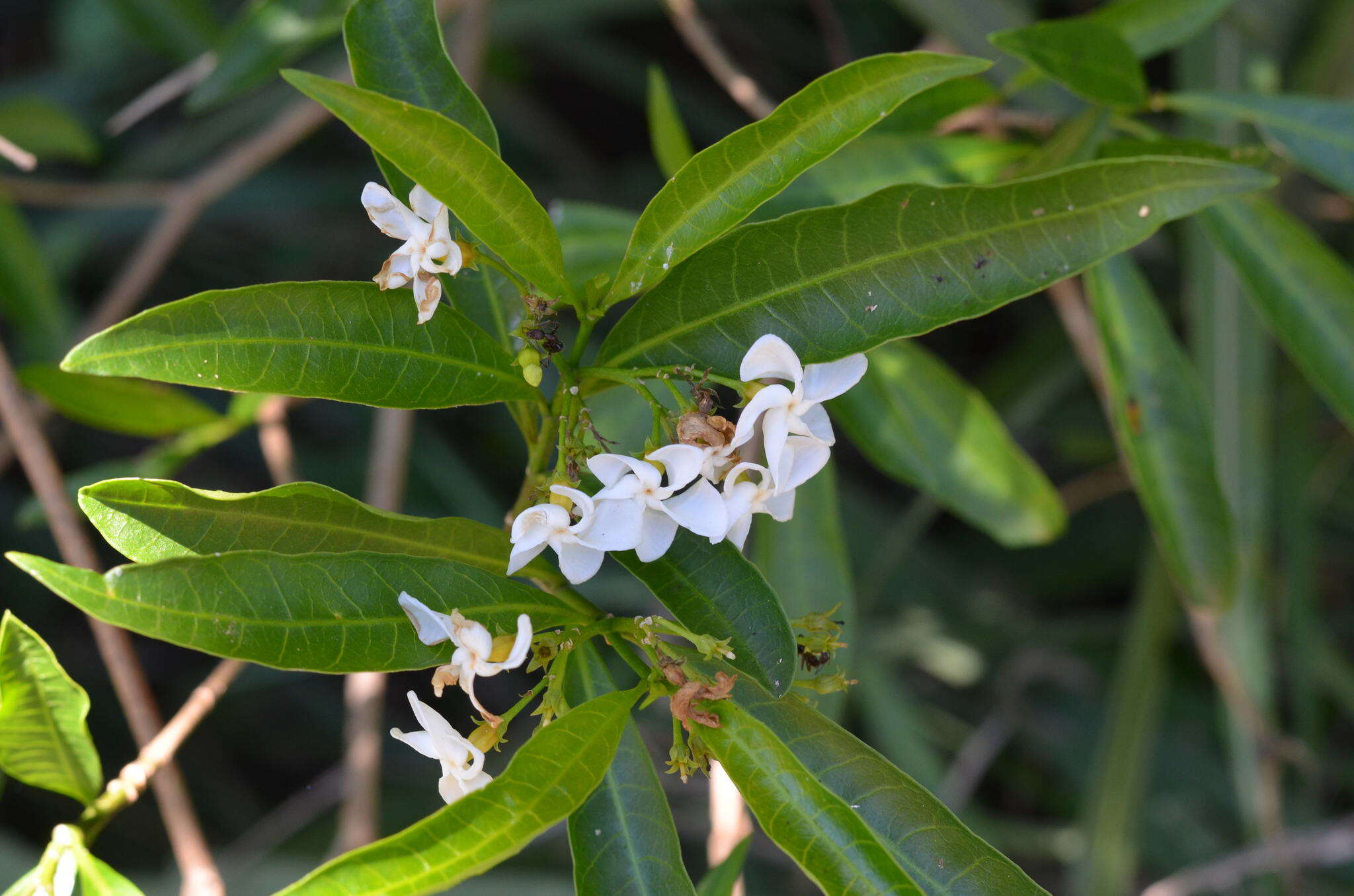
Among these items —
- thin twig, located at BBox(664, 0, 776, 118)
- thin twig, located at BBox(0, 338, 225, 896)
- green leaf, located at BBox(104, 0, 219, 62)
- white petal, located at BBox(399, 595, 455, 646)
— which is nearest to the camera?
white petal, located at BBox(399, 595, 455, 646)

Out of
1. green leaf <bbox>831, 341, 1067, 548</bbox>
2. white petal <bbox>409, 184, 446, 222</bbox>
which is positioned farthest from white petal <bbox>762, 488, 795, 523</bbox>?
green leaf <bbox>831, 341, 1067, 548</bbox>

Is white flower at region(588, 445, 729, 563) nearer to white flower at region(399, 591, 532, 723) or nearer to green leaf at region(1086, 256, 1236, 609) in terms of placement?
white flower at region(399, 591, 532, 723)

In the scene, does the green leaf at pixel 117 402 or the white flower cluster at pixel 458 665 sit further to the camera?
the green leaf at pixel 117 402

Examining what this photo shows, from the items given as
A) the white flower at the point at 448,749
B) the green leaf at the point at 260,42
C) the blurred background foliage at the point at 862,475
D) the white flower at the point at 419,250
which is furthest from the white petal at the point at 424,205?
the blurred background foliage at the point at 862,475

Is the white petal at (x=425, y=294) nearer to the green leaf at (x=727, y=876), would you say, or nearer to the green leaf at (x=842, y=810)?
the green leaf at (x=842, y=810)

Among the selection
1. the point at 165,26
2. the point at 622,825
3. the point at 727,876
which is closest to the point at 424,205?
the point at 622,825

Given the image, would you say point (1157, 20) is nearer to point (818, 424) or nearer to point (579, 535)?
point (818, 424)

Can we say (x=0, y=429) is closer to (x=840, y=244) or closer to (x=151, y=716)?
(x=151, y=716)
